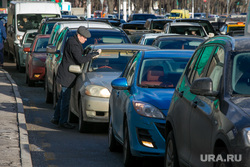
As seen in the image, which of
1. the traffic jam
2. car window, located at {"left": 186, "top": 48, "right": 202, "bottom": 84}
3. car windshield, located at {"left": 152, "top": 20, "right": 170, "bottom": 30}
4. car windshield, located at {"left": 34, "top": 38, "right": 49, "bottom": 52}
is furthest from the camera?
car windshield, located at {"left": 152, "top": 20, "right": 170, "bottom": 30}

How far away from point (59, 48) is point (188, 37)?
352 cm

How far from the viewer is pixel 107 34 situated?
15320 mm

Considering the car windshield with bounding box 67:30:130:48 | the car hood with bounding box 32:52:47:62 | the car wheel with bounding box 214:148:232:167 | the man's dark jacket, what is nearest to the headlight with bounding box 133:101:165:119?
the car wheel with bounding box 214:148:232:167

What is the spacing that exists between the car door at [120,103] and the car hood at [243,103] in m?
3.36

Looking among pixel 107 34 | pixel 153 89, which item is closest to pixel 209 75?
pixel 153 89

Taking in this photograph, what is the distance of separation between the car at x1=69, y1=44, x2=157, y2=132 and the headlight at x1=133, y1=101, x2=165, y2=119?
2764 mm

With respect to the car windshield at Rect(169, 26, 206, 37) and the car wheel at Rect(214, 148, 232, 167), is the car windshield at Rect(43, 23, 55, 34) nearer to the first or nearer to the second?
the car windshield at Rect(169, 26, 206, 37)

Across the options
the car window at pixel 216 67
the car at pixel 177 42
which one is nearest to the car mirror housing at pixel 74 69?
the car at pixel 177 42

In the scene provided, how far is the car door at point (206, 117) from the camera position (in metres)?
5.40

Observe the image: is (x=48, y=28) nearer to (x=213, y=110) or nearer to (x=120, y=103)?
(x=120, y=103)

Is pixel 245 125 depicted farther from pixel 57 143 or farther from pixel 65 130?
pixel 65 130

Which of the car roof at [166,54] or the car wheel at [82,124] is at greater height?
the car roof at [166,54]

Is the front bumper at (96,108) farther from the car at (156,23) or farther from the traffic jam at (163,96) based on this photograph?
the car at (156,23)

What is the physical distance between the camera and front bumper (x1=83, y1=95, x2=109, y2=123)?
433 inches
